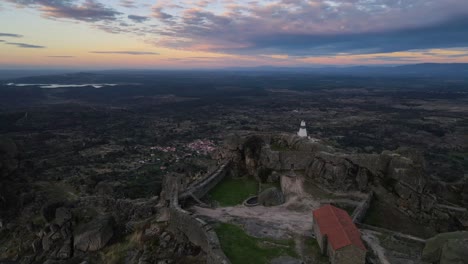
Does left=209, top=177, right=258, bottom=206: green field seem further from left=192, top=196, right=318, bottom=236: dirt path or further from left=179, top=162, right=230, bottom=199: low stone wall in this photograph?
left=192, top=196, right=318, bottom=236: dirt path

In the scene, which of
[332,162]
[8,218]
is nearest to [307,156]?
[332,162]

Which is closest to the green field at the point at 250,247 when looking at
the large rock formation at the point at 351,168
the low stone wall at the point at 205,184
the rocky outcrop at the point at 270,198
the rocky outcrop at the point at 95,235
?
the rocky outcrop at the point at 270,198

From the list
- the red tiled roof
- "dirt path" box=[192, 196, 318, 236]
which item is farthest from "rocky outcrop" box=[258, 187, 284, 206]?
the red tiled roof

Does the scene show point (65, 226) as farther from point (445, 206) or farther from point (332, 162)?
point (445, 206)

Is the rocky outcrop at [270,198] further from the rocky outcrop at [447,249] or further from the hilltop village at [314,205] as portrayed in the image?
the rocky outcrop at [447,249]

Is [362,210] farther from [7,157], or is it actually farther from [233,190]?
[7,157]

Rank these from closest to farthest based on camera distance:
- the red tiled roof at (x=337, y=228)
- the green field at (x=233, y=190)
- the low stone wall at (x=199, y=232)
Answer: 1. the red tiled roof at (x=337, y=228)
2. the low stone wall at (x=199, y=232)
3. the green field at (x=233, y=190)
